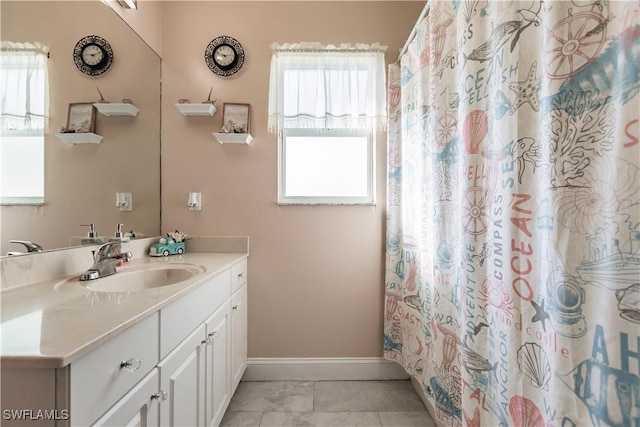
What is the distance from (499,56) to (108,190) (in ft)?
6.19

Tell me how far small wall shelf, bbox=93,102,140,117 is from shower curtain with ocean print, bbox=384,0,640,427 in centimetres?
172

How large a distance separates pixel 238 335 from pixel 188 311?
746 mm

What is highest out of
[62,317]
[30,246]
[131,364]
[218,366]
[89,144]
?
[89,144]

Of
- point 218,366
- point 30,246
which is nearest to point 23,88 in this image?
point 30,246

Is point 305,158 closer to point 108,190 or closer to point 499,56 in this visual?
point 108,190

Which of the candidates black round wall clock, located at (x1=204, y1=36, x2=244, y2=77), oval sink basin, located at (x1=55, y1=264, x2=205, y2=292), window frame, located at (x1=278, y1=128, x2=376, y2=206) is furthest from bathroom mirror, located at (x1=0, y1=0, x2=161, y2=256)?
window frame, located at (x1=278, y1=128, x2=376, y2=206)

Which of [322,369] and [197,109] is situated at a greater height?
[197,109]

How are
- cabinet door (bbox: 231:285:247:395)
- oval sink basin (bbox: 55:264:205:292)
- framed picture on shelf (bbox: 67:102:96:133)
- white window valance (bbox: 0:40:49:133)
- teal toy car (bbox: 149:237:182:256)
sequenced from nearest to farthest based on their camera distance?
white window valance (bbox: 0:40:49:133) < oval sink basin (bbox: 55:264:205:292) < framed picture on shelf (bbox: 67:102:96:133) < cabinet door (bbox: 231:285:247:395) < teal toy car (bbox: 149:237:182:256)

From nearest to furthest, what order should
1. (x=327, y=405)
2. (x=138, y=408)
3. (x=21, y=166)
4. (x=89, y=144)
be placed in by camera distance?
1. (x=138, y=408)
2. (x=21, y=166)
3. (x=89, y=144)
4. (x=327, y=405)

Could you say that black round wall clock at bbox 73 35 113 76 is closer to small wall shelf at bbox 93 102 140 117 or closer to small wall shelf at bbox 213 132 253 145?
small wall shelf at bbox 93 102 140 117

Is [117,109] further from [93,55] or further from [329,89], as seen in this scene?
[329,89]

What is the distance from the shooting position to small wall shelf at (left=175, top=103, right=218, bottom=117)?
5.80 feet

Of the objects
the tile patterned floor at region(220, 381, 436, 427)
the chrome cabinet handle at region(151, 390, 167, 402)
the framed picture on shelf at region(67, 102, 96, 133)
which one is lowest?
the tile patterned floor at region(220, 381, 436, 427)

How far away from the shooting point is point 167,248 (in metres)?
1.71
